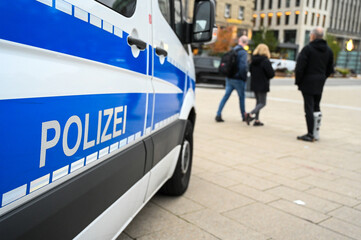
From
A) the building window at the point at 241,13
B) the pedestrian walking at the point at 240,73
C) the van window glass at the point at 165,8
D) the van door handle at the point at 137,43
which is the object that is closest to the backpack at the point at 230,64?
the pedestrian walking at the point at 240,73

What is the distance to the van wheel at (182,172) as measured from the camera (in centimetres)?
346

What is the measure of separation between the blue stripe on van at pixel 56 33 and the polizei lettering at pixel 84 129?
8.9 inches

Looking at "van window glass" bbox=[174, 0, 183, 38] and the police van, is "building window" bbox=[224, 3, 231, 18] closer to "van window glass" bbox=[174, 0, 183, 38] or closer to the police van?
"van window glass" bbox=[174, 0, 183, 38]

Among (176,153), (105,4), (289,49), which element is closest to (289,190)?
(176,153)

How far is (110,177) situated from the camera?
1.72m

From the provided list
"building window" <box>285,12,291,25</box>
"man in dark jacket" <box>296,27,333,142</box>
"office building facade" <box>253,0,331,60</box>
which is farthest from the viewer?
"building window" <box>285,12,291,25</box>

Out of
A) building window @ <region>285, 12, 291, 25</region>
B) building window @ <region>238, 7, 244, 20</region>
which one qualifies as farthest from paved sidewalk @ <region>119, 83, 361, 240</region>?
building window @ <region>285, 12, 291, 25</region>

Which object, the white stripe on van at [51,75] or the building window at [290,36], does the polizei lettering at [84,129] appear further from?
the building window at [290,36]

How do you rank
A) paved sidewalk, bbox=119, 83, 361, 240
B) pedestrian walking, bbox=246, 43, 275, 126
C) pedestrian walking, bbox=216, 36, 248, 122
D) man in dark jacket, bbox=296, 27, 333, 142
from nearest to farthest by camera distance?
paved sidewalk, bbox=119, 83, 361, 240
man in dark jacket, bbox=296, 27, 333, 142
pedestrian walking, bbox=246, 43, 275, 126
pedestrian walking, bbox=216, 36, 248, 122

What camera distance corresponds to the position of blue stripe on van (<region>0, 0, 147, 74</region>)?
1054 mm

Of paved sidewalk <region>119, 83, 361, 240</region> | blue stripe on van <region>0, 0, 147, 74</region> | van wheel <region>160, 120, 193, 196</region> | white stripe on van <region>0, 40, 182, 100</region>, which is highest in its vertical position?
blue stripe on van <region>0, 0, 147, 74</region>

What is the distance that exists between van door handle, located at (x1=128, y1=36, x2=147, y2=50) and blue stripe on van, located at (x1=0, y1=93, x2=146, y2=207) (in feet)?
1.21

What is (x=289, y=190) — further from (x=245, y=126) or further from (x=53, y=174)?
(x=245, y=126)

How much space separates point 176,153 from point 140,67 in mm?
1293
